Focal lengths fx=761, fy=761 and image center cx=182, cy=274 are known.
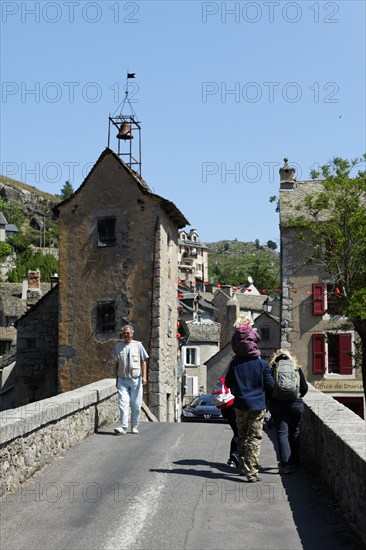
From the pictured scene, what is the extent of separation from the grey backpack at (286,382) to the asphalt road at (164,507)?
954 mm

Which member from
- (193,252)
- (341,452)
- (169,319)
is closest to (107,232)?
(169,319)

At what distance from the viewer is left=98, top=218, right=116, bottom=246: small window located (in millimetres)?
27797

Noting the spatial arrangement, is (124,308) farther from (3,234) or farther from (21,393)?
(3,234)

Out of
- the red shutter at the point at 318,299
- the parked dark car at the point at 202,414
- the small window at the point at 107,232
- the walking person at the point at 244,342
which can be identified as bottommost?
the parked dark car at the point at 202,414

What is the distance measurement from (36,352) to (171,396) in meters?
5.53

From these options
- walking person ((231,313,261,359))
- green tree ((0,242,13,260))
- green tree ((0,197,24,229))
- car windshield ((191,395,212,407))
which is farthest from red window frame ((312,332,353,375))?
green tree ((0,197,24,229))

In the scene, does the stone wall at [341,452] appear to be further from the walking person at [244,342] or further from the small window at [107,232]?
the small window at [107,232]

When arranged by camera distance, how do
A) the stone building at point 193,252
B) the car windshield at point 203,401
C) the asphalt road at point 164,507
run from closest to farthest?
the asphalt road at point 164,507 < the car windshield at point 203,401 < the stone building at point 193,252

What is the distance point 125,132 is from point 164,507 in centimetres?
2423

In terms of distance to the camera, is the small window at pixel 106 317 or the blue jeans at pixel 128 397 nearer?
the blue jeans at pixel 128 397

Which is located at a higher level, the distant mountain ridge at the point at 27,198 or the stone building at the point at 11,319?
the distant mountain ridge at the point at 27,198

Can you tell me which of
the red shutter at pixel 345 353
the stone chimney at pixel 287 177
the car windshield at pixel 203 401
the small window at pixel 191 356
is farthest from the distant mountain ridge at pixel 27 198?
the red shutter at pixel 345 353

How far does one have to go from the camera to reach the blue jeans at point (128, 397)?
12820 mm

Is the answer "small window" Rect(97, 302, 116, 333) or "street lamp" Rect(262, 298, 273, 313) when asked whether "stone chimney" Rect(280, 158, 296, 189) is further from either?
"street lamp" Rect(262, 298, 273, 313)
